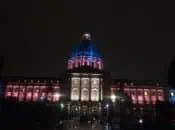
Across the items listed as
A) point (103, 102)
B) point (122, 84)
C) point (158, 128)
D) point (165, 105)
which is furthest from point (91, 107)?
point (158, 128)

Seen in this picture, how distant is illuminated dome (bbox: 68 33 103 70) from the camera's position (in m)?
142

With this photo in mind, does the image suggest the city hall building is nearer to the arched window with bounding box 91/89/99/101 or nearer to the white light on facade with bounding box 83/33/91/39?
the arched window with bounding box 91/89/99/101

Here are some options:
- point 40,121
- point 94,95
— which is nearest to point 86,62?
point 94,95

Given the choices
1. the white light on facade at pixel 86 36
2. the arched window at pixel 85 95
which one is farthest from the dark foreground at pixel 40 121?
the white light on facade at pixel 86 36

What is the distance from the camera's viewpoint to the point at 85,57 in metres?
143

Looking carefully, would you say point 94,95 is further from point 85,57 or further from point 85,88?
point 85,57

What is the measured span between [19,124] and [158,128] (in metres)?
21.7

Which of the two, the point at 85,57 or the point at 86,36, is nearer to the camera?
the point at 85,57

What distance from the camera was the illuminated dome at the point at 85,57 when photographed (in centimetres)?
14162

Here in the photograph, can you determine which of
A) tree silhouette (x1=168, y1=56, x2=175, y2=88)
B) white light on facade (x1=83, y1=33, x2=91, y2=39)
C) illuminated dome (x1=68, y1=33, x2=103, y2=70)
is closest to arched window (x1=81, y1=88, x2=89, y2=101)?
illuminated dome (x1=68, y1=33, x2=103, y2=70)

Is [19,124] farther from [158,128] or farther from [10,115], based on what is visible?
[158,128]

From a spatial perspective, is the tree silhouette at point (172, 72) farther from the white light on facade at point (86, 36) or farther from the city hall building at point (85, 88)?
the white light on facade at point (86, 36)

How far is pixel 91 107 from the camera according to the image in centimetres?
12531

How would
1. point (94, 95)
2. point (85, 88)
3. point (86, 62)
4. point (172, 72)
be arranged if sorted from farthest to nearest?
point (86, 62)
point (85, 88)
point (94, 95)
point (172, 72)
